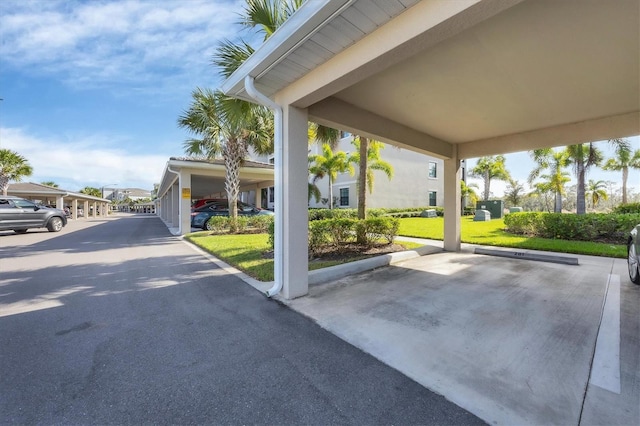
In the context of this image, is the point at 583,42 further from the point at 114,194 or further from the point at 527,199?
the point at 114,194

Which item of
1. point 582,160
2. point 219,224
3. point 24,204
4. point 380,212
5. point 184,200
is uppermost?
point 582,160

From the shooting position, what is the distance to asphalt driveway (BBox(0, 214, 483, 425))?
6.64 ft

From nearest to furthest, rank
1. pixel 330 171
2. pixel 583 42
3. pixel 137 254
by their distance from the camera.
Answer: pixel 583 42 < pixel 137 254 < pixel 330 171

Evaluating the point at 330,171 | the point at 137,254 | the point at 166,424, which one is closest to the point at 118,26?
the point at 137,254

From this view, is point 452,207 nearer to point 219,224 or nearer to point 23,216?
point 219,224

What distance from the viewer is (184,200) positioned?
519 inches

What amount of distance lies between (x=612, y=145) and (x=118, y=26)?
2154 cm

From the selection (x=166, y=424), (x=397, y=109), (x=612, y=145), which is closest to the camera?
(x=166, y=424)

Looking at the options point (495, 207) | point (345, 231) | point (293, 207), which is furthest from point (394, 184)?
point (293, 207)

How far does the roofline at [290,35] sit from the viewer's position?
2.74 metres

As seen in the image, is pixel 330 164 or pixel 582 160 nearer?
pixel 582 160

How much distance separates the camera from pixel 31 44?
649 cm

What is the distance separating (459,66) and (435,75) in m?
0.34

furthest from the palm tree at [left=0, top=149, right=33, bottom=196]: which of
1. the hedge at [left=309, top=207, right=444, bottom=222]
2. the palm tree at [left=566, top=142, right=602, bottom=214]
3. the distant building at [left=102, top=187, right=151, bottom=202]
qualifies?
the distant building at [left=102, top=187, right=151, bottom=202]
